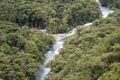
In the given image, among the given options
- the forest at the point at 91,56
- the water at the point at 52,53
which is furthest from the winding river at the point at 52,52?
the forest at the point at 91,56

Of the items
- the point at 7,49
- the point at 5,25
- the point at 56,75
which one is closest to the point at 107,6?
the point at 5,25

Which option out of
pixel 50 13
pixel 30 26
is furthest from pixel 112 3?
pixel 30 26

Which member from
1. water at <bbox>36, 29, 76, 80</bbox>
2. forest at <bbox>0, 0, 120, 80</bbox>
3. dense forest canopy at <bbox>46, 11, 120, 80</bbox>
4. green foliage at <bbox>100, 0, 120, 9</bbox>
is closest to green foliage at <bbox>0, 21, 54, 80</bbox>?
forest at <bbox>0, 0, 120, 80</bbox>

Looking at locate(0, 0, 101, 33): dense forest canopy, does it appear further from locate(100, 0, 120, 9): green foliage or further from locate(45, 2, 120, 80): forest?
locate(45, 2, 120, 80): forest

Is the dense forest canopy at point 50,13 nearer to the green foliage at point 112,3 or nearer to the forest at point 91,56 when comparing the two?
the green foliage at point 112,3

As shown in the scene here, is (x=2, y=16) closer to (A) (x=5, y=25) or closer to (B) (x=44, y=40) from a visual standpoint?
(A) (x=5, y=25)
